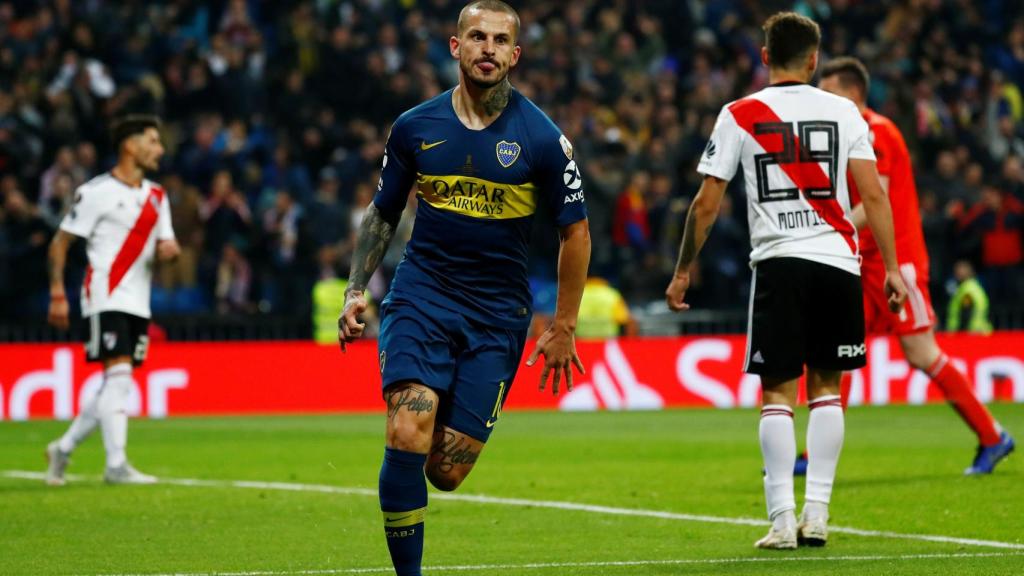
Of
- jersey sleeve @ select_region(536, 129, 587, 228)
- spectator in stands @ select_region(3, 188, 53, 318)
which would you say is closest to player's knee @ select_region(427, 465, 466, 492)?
jersey sleeve @ select_region(536, 129, 587, 228)

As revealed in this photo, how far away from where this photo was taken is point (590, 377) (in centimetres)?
2064

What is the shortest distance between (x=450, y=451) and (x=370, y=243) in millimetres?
911

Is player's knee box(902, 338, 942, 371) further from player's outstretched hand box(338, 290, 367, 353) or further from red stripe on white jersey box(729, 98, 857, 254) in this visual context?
player's outstretched hand box(338, 290, 367, 353)

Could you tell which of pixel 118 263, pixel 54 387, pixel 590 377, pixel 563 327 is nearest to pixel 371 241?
pixel 563 327

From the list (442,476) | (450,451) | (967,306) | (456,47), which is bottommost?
(967,306)

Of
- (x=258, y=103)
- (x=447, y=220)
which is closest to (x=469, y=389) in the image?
(x=447, y=220)

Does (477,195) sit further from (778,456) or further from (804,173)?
(778,456)

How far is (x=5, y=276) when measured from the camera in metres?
20.9

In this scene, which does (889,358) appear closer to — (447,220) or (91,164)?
(91,164)

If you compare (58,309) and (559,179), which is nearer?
(559,179)

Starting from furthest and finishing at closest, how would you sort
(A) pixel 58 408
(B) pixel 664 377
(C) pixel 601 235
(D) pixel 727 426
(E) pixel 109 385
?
(C) pixel 601 235 → (B) pixel 664 377 → (A) pixel 58 408 → (D) pixel 727 426 → (E) pixel 109 385

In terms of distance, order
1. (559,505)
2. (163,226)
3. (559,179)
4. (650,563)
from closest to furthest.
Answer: (559,179)
(650,563)
(559,505)
(163,226)

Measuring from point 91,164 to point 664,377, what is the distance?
7604mm

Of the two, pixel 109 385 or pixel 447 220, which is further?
pixel 109 385
